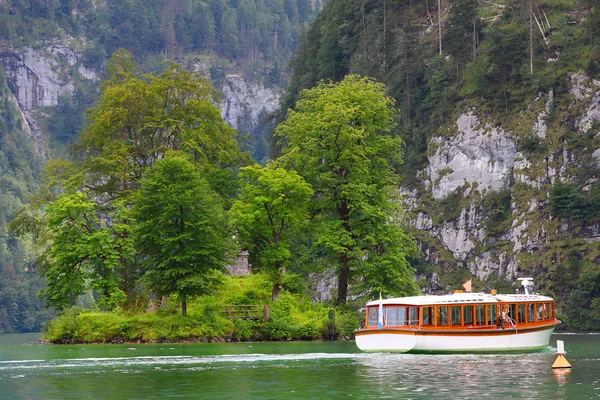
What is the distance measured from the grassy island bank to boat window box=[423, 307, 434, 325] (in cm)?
1629

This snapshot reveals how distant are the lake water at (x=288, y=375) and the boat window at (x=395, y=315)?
2670 millimetres

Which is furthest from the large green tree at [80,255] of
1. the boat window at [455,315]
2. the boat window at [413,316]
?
the boat window at [455,315]

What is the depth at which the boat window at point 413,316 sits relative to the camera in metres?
54.2

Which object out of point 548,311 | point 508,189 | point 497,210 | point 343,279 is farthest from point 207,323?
point 508,189

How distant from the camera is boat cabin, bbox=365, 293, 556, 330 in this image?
2127 inches

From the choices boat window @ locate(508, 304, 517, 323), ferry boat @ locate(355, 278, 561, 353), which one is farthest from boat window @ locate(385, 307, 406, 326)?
boat window @ locate(508, 304, 517, 323)

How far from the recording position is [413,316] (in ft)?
179

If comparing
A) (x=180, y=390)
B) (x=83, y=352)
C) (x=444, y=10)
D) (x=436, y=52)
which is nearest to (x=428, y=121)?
(x=436, y=52)

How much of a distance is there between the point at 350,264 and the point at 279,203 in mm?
6585

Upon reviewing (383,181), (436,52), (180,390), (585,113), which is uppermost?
(436,52)

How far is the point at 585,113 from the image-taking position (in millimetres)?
126625

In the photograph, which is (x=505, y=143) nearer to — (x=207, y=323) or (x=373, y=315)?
(x=207, y=323)

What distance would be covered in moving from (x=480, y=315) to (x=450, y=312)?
169cm

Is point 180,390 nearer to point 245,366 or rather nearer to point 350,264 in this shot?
point 245,366
